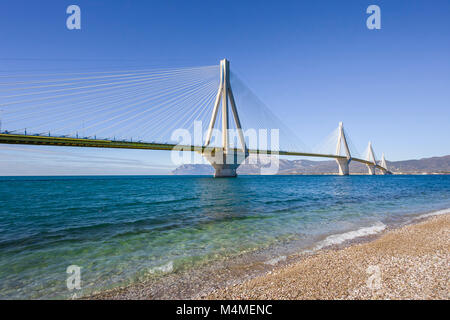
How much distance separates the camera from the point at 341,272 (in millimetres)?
4520

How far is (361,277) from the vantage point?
425 centimetres

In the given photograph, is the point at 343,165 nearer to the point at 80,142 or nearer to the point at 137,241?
the point at 80,142

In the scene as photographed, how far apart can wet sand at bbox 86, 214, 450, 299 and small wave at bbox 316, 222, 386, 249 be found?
1037 millimetres

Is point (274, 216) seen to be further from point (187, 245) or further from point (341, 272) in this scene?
point (341, 272)

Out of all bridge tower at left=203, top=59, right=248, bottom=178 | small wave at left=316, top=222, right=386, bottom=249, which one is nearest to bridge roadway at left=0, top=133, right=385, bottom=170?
bridge tower at left=203, top=59, right=248, bottom=178

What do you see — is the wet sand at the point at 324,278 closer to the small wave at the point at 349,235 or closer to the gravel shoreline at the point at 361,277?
the gravel shoreline at the point at 361,277

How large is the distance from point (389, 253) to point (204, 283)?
16.0ft

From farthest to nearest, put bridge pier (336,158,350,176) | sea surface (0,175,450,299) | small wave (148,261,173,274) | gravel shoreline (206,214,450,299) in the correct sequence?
1. bridge pier (336,158,350,176)
2. small wave (148,261,173,274)
3. sea surface (0,175,450,299)
4. gravel shoreline (206,214,450,299)

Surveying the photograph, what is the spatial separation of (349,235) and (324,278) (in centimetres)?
467

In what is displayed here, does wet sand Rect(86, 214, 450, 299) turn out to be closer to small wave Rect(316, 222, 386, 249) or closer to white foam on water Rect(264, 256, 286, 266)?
white foam on water Rect(264, 256, 286, 266)

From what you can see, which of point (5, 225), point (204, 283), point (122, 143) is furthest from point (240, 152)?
point (204, 283)

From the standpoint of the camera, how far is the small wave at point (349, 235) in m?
7.16

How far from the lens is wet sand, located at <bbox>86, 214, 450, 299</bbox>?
3.74m

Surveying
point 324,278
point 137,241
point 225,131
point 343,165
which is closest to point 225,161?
point 225,131
